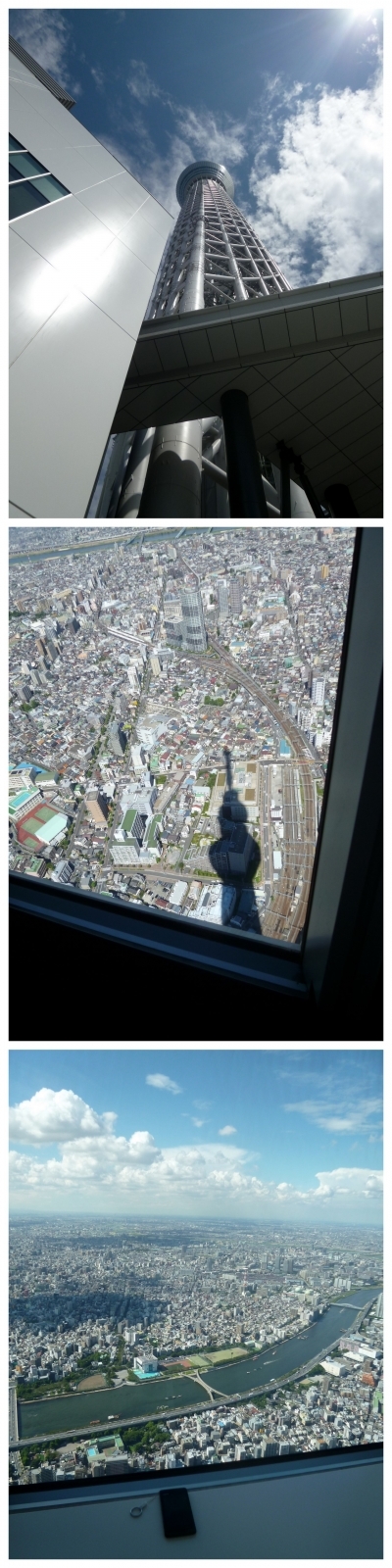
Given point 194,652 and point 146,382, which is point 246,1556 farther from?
point 146,382

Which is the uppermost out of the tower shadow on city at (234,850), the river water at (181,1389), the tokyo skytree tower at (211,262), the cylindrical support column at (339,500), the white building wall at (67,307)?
the tokyo skytree tower at (211,262)

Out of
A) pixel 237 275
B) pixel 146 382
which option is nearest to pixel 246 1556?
pixel 146 382

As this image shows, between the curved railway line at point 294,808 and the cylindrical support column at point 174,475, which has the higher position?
the cylindrical support column at point 174,475

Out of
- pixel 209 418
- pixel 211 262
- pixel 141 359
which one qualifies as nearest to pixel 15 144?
pixel 141 359

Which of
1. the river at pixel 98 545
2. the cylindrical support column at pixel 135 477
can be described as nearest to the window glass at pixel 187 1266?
the river at pixel 98 545

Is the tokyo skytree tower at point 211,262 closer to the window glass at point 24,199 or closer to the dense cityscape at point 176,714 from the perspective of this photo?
the window glass at point 24,199

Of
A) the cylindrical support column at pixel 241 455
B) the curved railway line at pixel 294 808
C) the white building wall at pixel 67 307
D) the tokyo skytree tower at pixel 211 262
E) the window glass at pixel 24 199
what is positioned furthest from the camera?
the tokyo skytree tower at pixel 211 262

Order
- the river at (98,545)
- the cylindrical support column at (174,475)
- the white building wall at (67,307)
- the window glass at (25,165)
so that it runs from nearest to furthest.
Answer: the river at (98,545), the white building wall at (67,307), the window glass at (25,165), the cylindrical support column at (174,475)
